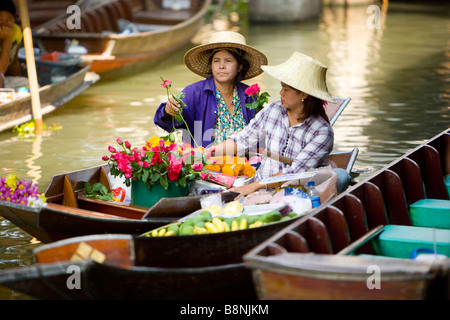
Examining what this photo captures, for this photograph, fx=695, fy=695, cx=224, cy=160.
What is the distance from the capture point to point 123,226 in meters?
3.79

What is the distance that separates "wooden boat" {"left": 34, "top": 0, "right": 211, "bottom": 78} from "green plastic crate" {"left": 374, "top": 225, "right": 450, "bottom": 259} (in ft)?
22.0

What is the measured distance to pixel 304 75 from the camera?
4.12 metres

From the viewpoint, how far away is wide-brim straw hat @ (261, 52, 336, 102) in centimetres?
409

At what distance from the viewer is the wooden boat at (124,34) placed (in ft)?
31.5

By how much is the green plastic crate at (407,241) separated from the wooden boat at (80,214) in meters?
0.97

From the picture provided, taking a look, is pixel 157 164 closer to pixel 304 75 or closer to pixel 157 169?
pixel 157 169

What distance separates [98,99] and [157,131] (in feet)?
6.56

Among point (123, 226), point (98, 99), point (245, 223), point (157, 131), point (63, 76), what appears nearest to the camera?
point (245, 223)

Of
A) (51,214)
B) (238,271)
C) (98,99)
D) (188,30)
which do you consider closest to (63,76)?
(98,99)

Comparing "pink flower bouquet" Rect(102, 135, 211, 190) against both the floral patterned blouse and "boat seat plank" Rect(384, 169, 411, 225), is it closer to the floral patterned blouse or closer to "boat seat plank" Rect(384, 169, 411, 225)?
the floral patterned blouse

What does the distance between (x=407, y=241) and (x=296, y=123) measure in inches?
45.1

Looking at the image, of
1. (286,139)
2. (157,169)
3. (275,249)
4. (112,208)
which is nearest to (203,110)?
(286,139)

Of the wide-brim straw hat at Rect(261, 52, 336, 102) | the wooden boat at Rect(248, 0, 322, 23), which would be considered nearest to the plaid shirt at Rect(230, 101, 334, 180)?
the wide-brim straw hat at Rect(261, 52, 336, 102)
